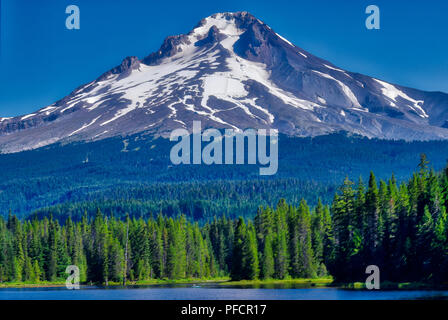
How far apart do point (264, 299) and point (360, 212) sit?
87.6 ft

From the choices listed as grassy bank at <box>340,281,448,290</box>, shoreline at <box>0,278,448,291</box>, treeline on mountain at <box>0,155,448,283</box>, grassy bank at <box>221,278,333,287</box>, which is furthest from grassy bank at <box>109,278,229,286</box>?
grassy bank at <box>340,281,448,290</box>

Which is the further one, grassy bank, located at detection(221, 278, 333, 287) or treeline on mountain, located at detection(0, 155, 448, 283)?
grassy bank, located at detection(221, 278, 333, 287)

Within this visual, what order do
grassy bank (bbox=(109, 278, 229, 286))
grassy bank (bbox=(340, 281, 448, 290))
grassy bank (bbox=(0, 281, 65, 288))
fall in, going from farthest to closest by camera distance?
grassy bank (bbox=(0, 281, 65, 288)), grassy bank (bbox=(109, 278, 229, 286)), grassy bank (bbox=(340, 281, 448, 290))

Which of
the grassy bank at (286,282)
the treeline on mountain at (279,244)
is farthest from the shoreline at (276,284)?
the treeline on mountain at (279,244)

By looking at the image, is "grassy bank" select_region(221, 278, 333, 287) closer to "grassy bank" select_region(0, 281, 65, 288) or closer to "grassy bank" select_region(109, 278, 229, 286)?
"grassy bank" select_region(109, 278, 229, 286)

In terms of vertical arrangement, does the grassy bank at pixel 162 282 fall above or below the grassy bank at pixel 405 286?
below

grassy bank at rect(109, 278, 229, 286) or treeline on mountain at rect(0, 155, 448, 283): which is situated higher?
treeline on mountain at rect(0, 155, 448, 283)

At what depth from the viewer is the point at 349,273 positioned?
104m

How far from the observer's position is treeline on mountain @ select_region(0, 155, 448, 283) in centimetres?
9674

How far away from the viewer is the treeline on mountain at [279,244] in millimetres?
96738

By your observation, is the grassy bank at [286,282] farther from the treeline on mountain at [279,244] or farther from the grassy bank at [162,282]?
the grassy bank at [162,282]

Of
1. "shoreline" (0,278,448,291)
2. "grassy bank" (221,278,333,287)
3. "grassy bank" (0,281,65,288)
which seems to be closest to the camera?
"shoreline" (0,278,448,291)

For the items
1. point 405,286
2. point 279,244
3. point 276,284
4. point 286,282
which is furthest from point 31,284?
point 405,286
